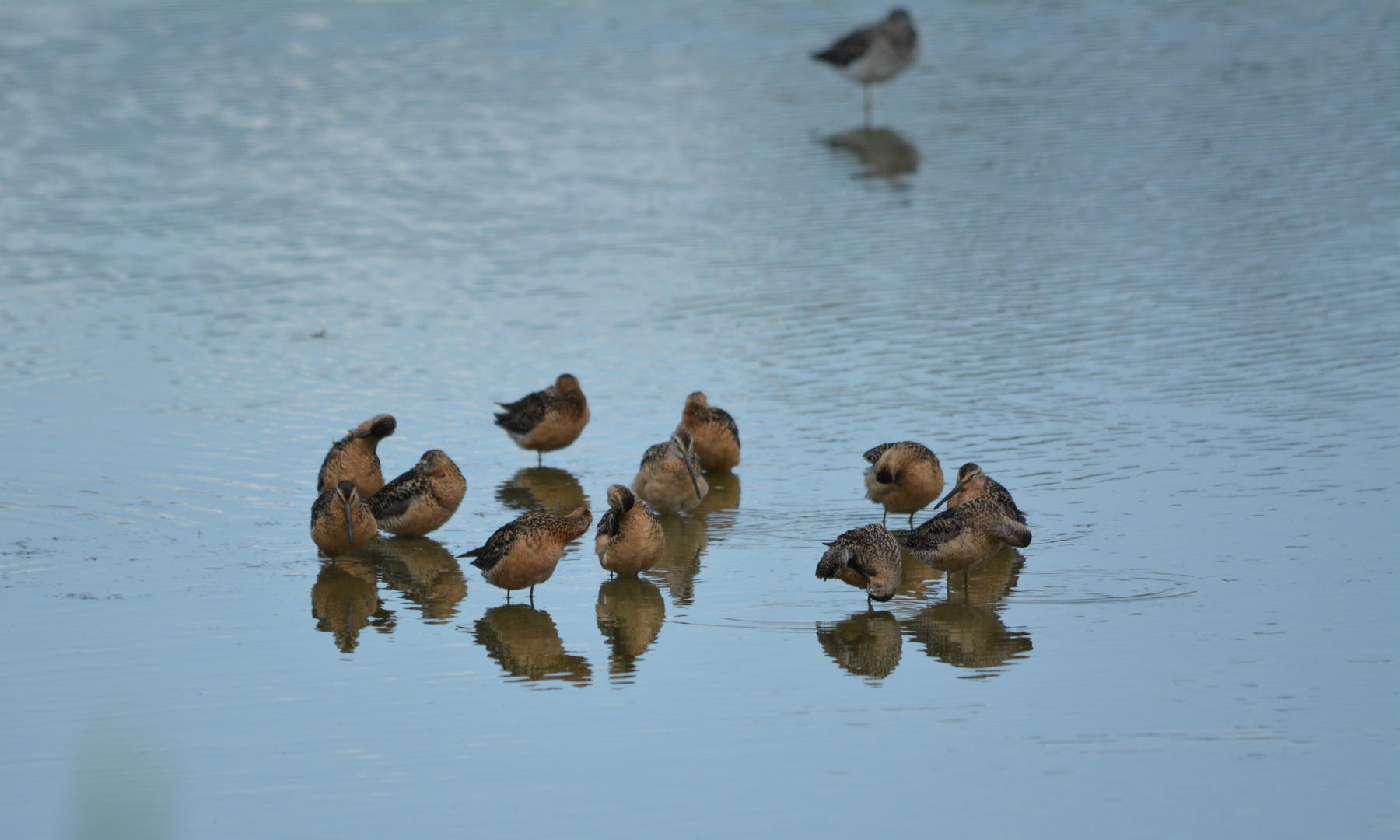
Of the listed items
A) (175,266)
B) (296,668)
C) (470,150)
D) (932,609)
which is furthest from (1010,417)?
(470,150)

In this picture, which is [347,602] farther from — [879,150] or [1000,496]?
[879,150]

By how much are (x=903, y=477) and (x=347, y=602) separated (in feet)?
10.9

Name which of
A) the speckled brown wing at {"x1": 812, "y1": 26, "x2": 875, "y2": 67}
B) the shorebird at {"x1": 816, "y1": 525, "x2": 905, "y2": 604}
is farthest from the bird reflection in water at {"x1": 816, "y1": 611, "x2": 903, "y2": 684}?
the speckled brown wing at {"x1": 812, "y1": 26, "x2": 875, "y2": 67}

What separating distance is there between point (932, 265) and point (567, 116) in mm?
9017

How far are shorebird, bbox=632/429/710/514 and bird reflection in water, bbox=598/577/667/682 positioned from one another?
110 cm

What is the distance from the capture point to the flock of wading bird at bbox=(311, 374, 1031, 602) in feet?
30.8

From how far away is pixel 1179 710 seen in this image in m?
7.57

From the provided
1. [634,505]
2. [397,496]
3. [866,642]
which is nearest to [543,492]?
[397,496]

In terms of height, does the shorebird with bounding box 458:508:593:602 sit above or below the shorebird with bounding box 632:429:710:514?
below

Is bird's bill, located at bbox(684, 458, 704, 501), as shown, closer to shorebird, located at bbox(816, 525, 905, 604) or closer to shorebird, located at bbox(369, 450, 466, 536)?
shorebird, located at bbox(369, 450, 466, 536)

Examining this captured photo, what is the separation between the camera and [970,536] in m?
9.39

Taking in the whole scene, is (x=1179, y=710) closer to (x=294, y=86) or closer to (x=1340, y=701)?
(x=1340, y=701)

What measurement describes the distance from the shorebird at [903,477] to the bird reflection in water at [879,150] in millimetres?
10993

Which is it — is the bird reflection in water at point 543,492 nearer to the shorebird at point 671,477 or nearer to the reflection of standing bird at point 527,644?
the shorebird at point 671,477
